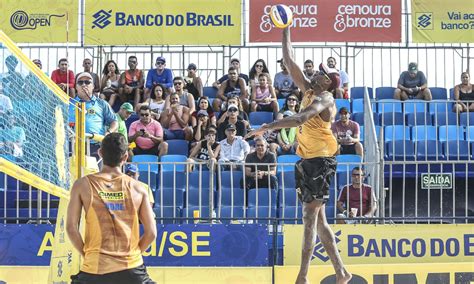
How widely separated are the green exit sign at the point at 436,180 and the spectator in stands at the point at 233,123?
3026 millimetres

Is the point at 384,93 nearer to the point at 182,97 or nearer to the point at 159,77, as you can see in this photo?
the point at 182,97

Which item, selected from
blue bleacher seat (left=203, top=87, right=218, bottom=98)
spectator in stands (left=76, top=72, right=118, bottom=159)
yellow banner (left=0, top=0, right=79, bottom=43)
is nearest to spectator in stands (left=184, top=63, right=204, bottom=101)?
blue bleacher seat (left=203, top=87, right=218, bottom=98)

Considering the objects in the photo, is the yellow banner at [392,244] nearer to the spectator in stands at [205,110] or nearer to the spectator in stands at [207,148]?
the spectator in stands at [207,148]

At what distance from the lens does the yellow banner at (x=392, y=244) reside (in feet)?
45.8

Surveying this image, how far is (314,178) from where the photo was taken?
34.3 feet

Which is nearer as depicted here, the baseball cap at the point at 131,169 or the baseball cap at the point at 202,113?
the baseball cap at the point at 131,169

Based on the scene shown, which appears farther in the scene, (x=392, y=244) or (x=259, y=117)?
(x=259, y=117)

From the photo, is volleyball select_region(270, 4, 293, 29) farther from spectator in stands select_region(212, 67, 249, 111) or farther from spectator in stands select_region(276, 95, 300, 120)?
spectator in stands select_region(212, 67, 249, 111)

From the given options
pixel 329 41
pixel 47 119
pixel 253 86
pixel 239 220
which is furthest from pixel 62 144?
pixel 329 41

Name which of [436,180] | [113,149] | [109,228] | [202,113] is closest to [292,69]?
[113,149]

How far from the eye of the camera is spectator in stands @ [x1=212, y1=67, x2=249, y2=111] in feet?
61.1

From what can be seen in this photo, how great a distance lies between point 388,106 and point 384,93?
56.8 inches

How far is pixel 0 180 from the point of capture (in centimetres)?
1552

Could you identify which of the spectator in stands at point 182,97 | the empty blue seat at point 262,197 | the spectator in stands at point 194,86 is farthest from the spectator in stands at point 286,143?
the spectator in stands at point 194,86
